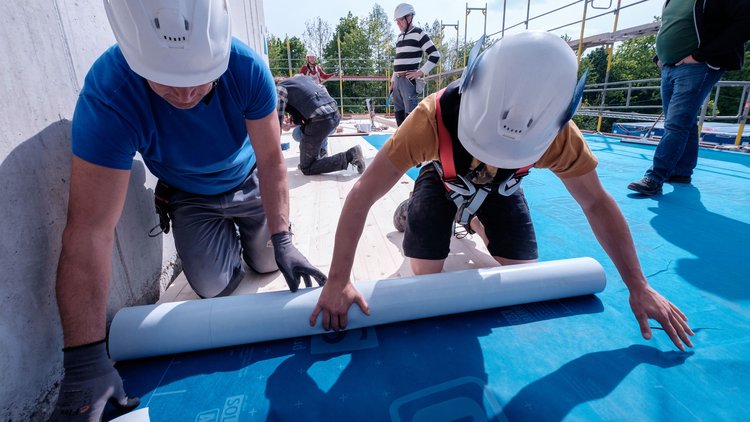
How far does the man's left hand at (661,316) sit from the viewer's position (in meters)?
1.21

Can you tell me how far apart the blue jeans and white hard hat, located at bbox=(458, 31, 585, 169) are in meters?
2.45

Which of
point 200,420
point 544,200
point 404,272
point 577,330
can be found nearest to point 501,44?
point 577,330

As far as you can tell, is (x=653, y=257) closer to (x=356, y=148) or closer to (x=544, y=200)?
(x=544, y=200)

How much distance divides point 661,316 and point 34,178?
2.01 m

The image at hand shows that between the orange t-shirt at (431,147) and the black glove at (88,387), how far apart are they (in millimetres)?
1084

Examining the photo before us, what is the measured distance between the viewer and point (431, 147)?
1352 millimetres

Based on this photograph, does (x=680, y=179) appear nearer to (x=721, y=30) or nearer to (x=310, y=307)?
(x=721, y=30)

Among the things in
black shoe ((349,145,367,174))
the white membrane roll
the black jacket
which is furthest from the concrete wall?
the black jacket

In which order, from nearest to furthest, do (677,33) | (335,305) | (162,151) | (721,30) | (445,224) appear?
(335,305) → (162,151) → (445,224) → (721,30) → (677,33)

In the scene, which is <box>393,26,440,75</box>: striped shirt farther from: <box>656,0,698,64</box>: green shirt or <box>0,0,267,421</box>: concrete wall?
<box>0,0,267,421</box>: concrete wall

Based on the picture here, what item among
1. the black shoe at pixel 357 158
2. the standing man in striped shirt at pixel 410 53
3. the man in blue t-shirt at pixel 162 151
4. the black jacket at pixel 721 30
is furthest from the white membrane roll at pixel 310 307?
the standing man in striped shirt at pixel 410 53

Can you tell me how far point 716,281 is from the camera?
1654 mm

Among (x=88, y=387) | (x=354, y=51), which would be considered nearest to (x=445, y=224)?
(x=88, y=387)

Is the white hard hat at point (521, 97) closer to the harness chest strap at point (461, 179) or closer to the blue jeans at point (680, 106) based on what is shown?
the harness chest strap at point (461, 179)
